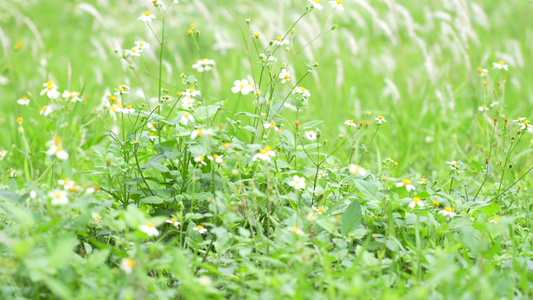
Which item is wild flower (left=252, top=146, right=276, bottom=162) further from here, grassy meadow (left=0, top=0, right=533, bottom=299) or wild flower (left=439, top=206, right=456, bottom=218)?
wild flower (left=439, top=206, right=456, bottom=218)

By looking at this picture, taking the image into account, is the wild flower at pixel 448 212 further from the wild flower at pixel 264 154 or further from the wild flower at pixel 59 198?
the wild flower at pixel 59 198

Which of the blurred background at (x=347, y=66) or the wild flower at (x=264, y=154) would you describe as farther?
the blurred background at (x=347, y=66)

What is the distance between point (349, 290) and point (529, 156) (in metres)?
1.74

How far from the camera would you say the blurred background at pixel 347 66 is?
270 cm

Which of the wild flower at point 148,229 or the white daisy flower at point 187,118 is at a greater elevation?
the white daisy flower at point 187,118

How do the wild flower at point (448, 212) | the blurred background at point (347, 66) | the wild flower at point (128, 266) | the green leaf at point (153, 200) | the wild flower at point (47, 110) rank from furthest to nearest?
the blurred background at point (347, 66) < the green leaf at point (153, 200) < the wild flower at point (47, 110) < the wild flower at point (448, 212) < the wild flower at point (128, 266)

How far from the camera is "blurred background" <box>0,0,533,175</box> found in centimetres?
270

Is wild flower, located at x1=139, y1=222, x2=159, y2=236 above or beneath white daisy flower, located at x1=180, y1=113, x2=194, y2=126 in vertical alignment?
beneath

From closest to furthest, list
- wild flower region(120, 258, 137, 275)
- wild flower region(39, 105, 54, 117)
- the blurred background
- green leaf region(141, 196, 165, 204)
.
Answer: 1. wild flower region(120, 258, 137, 275)
2. wild flower region(39, 105, 54, 117)
3. green leaf region(141, 196, 165, 204)
4. the blurred background

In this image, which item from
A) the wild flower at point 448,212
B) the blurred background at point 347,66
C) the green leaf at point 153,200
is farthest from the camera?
the blurred background at point 347,66

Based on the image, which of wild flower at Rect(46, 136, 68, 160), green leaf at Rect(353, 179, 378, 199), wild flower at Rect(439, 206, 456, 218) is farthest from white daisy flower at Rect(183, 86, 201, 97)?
wild flower at Rect(439, 206, 456, 218)

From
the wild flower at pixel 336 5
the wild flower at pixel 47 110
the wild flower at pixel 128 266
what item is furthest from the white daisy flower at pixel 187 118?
the wild flower at pixel 336 5

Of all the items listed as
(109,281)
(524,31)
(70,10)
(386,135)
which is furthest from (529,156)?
(70,10)

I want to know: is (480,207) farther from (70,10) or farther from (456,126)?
(70,10)
